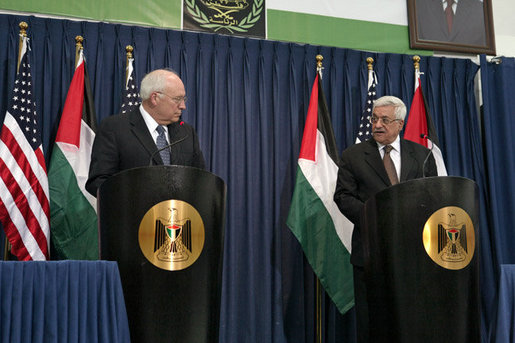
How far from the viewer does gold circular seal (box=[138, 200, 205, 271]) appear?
2221 mm

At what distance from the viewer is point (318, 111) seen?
4844 millimetres

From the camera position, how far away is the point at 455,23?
18.3 feet

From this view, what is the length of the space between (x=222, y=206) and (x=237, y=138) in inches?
93.1

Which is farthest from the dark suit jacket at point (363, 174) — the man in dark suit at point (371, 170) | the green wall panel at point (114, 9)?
the green wall panel at point (114, 9)

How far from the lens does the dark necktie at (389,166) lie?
3.35 m

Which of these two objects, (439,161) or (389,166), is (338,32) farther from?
(389,166)

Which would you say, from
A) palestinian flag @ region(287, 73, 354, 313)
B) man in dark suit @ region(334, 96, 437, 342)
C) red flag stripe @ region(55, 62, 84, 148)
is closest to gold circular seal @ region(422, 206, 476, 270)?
man in dark suit @ region(334, 96, 437, 342)

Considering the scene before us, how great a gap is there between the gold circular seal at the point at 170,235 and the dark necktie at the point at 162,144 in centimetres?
69

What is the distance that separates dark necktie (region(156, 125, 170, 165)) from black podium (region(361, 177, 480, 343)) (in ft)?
3.48

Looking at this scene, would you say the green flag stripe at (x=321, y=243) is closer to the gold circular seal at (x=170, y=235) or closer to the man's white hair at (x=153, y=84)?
the man's white hair at (x=153, y=84)

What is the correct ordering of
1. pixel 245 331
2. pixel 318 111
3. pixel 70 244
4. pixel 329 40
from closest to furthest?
pixel 70 244 → pixel 245 331 → pixel 318 111 → pixel 329 40

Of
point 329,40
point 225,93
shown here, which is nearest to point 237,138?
point 225,93

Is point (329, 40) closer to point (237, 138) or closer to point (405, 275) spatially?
point (237, 138)

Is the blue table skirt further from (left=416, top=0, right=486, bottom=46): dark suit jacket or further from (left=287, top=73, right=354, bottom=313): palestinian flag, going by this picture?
(left=416, top=0, right=486, bottom=46): dark suit jacket
